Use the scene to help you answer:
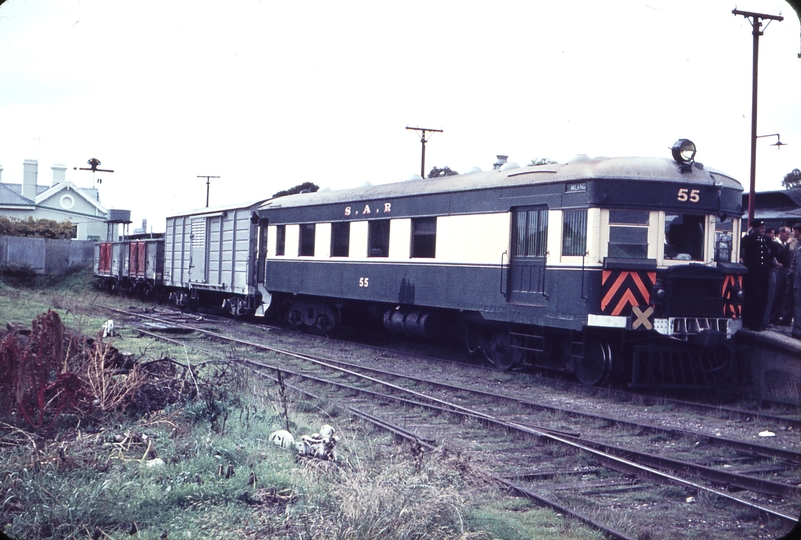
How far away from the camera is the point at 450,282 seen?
12875 millimetres

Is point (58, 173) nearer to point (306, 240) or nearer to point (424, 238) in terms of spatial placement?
point (306, 240)

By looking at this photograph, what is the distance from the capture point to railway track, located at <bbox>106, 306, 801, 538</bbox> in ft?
17.9

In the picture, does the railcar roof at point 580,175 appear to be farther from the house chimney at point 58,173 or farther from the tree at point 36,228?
the house chimney at point 58,173

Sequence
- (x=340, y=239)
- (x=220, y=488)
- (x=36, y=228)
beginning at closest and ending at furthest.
Answer: (x=220, y=488)
(x=340, y=239)
(x=36, y=228)

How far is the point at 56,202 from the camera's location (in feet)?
126

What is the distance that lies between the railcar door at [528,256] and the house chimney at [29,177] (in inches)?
1123

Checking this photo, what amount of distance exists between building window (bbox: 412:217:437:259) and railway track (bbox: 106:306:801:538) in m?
2.58

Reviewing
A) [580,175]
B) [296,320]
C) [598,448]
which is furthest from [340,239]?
[598,448]

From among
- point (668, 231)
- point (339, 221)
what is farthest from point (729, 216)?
point (339, 221)

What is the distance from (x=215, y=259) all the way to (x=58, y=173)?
945 inches

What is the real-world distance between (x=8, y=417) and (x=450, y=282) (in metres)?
8.10

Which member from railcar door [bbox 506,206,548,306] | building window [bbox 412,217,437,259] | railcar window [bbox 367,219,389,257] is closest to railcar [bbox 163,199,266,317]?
railcar window [bbox 367,219,389,257]

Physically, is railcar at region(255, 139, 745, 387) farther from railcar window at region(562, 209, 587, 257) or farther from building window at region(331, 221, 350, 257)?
building window at region(331, 221, 350, 257)

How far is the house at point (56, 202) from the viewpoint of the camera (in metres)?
33.8
